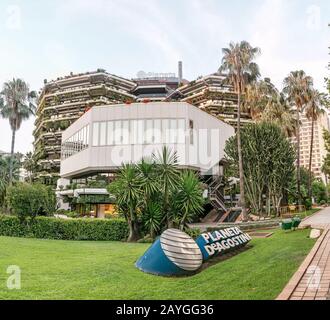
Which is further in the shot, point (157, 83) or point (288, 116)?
point (157, 83)

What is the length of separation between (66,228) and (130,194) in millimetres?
5724

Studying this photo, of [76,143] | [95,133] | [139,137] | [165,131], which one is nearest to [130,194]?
[139,137]

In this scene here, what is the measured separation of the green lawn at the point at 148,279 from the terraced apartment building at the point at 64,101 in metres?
55.5

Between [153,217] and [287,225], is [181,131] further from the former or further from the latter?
[287,225]

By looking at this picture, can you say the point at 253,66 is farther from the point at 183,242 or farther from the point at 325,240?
the point at 183,242

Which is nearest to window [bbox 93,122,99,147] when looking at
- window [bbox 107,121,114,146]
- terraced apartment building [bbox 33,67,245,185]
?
window [bbox 107,121,114,146]

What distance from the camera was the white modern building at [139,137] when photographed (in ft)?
96.8

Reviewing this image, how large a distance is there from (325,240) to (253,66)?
66.6 ft

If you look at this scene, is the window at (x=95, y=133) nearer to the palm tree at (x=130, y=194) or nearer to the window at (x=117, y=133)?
the window at (x=117, y=133)

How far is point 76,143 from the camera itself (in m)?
35.0

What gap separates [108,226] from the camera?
62.0 ft

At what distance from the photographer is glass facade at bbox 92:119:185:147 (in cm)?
2964
